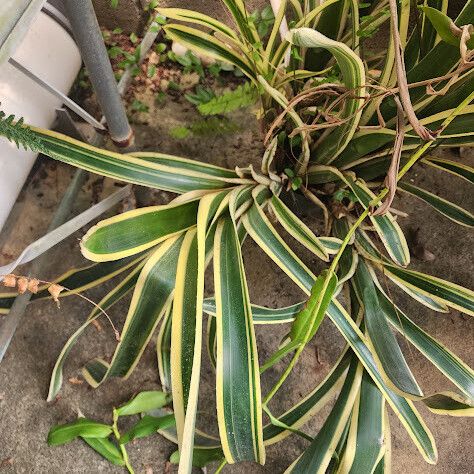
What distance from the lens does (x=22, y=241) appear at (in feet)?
4.13

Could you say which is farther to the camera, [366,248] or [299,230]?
[366,248]

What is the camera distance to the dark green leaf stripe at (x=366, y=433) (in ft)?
2.83

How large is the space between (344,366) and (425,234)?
0.45 m

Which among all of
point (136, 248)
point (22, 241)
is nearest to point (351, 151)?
point (136, 248)

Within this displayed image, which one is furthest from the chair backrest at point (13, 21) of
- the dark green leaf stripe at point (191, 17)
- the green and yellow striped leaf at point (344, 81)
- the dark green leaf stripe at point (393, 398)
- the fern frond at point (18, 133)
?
the dark green leaf stripe at point (393, 398)

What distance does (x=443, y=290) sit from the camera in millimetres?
954

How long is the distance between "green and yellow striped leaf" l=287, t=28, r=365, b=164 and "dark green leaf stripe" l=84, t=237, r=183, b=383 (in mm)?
370

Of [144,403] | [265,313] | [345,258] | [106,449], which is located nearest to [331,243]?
[345,258]

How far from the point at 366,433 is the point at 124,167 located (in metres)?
0.65

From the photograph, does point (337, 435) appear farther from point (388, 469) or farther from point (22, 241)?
point (22, 241)

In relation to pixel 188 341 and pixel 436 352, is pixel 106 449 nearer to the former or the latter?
pixel 188 341

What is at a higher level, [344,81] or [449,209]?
[344,81]

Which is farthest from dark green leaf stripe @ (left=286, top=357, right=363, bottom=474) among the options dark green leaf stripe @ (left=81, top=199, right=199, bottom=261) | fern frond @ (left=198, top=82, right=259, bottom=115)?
fern frond @ (left=198, top=82, right=259, bottom=115)

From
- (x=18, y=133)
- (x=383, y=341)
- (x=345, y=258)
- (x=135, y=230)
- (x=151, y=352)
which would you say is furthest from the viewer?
(x=151, y=352)
